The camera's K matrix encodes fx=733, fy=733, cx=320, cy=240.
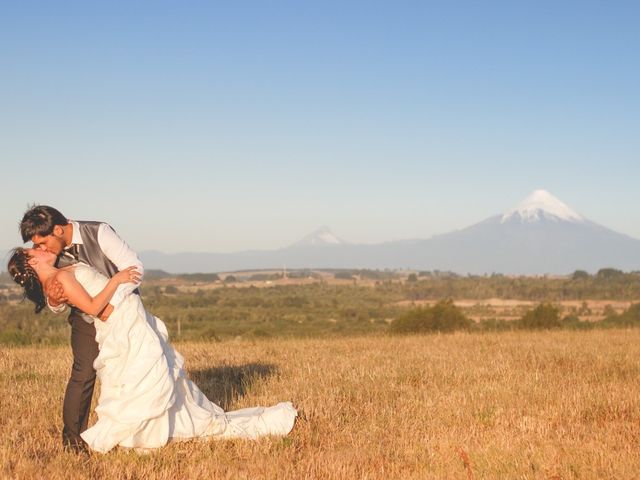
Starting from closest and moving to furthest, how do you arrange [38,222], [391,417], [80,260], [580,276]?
1. [38,222]
2. [80,260]
3. [391,417]
4. [580,276]

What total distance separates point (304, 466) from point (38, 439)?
282 cm

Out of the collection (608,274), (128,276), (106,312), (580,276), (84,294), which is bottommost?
(580,276)

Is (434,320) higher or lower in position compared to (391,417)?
lower

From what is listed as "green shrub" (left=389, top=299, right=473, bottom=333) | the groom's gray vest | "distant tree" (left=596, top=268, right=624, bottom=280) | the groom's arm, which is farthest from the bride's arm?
"distant tree" (left=596, top=268, right=624, bottom=280)

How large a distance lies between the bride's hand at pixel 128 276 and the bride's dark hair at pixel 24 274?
2.41 ft

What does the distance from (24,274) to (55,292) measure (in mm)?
328

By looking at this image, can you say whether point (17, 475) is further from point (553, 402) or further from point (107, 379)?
point (553, 402)

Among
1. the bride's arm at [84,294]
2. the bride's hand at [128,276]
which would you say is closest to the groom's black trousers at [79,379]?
the bride's arm at [84,294]

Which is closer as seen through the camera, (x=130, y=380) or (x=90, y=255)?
(x=130, y=380)

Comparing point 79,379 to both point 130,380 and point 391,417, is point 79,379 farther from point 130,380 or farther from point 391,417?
point 391,417

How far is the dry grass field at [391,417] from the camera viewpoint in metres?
6.23

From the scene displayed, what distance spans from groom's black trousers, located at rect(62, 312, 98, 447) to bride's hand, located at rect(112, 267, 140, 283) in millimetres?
608

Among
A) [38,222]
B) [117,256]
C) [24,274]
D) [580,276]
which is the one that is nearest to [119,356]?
[117,256]

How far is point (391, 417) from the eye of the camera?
8219mm
